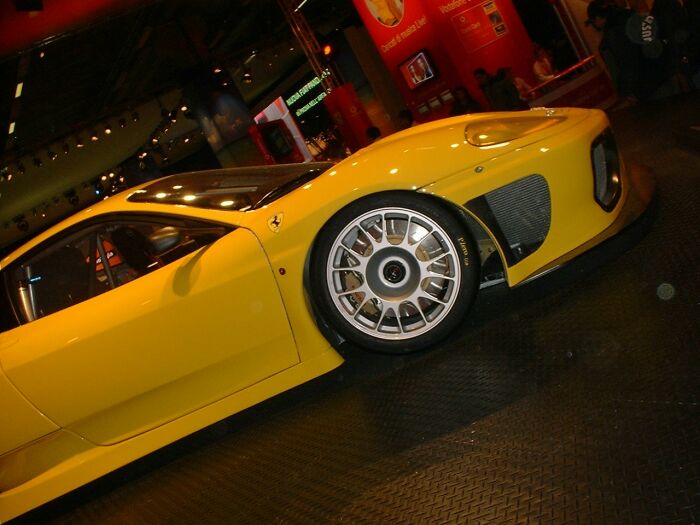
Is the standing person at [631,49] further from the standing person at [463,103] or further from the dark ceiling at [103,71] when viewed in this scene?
the dark ceiling at [103,71]

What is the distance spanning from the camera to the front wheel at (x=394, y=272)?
2.84 m

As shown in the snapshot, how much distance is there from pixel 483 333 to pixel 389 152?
94cm

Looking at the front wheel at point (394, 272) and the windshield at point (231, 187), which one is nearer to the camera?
the front wheel at point (394, 272)

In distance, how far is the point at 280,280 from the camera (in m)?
2.91

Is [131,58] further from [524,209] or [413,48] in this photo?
[524,209]

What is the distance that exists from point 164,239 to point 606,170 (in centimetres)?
207

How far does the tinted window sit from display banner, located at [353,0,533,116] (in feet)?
36.5

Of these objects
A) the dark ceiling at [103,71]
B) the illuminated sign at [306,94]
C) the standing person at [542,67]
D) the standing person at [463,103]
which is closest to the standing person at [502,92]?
the standing person at [463,103]

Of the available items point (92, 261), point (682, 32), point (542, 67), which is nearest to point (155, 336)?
point (92, 261)

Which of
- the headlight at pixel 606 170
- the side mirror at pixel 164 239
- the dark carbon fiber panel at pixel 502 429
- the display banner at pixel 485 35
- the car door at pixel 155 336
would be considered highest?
the display banner at pixel 485 35

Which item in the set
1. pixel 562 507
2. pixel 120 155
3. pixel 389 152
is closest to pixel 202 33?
pixel 120 155

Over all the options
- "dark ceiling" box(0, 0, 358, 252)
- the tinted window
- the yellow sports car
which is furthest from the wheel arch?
"dark ceiling" box(0, 0, 358, 252)

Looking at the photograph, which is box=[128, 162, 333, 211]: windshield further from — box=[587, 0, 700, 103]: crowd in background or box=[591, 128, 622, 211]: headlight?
box=[587, 0, 700, 103]: crowd in background

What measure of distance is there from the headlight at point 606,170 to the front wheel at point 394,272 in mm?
660
